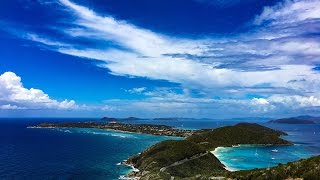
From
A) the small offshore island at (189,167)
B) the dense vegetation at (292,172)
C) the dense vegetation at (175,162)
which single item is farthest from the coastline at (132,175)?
the dense vegetation at (292,172)

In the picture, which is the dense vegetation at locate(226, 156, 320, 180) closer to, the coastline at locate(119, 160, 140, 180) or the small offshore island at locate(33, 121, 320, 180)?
the small offshore island at locate(33, 121, 320, 180)

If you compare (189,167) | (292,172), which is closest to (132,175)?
(189,167)

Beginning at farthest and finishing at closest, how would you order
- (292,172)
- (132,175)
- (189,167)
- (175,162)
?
(175,162), (189,167), (132,175), (292,172)

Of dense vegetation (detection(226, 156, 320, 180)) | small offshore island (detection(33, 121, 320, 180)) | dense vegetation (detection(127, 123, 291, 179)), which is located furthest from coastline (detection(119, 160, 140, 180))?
dense vegetation (detection(226, 156, 320, 180))

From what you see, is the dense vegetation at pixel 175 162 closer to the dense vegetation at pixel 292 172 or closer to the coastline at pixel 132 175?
the coastline at pixel 132 175

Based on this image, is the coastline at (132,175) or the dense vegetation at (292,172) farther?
the coastline at (132,175)

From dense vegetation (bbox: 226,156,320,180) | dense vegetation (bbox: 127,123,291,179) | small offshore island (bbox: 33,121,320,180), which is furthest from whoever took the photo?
dense vegetation (bbox: 127,123,291,179)

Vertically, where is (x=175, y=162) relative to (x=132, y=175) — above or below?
above

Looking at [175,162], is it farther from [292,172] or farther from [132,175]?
[292,172]

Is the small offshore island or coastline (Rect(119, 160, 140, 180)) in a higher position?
the small offshore island

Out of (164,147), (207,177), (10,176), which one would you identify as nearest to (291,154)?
(164,147)
